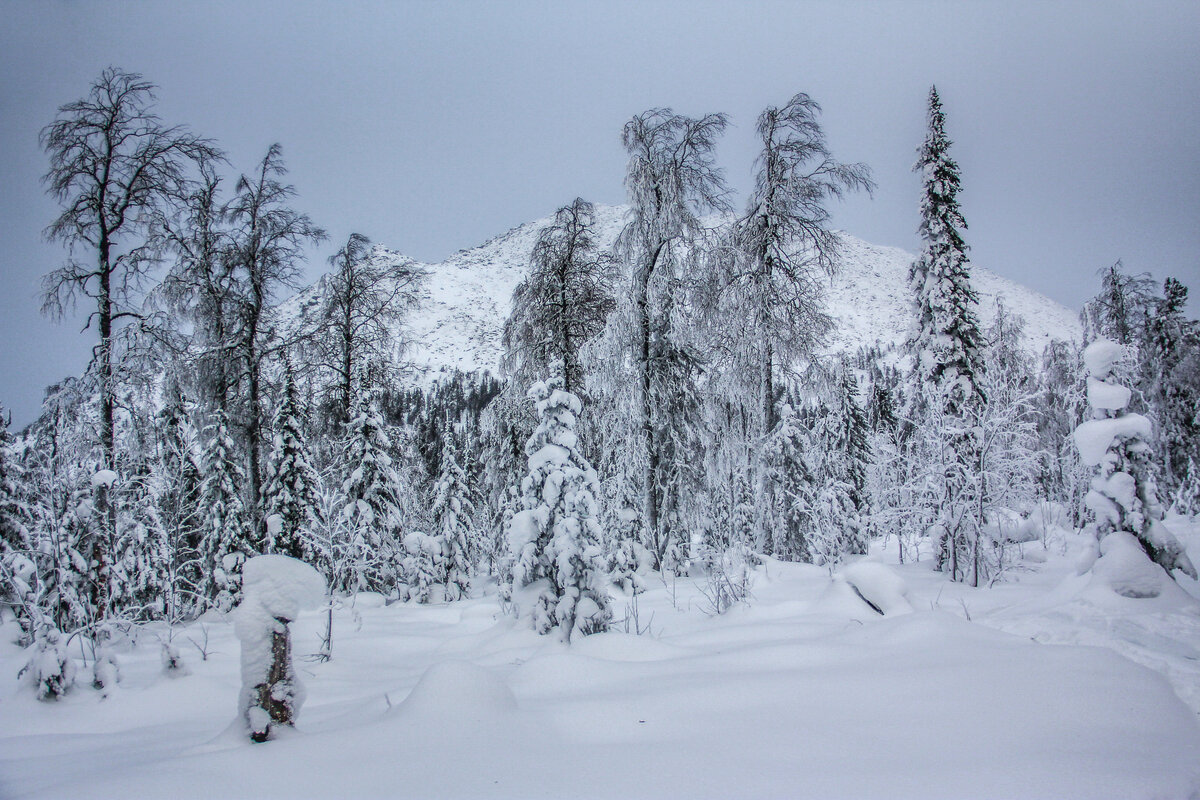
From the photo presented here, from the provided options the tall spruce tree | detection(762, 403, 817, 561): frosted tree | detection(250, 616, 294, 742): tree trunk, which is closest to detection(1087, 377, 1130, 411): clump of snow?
detection(250, 616, 294, 742): tree trunk

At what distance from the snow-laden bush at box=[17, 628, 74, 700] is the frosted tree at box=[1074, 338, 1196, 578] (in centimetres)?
905

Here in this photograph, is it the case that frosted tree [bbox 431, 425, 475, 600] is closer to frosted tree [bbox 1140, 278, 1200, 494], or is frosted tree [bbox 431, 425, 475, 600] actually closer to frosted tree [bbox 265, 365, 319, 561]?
frosted tree [bbox 265, 365, 319, 561]

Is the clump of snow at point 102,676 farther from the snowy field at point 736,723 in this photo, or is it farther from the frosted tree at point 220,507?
the frosted tree at point 220,507

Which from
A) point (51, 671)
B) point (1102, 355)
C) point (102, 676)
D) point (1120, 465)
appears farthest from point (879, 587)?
point (51, 671)

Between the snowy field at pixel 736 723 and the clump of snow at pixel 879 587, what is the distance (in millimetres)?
673

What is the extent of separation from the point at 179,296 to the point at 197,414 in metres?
2.89

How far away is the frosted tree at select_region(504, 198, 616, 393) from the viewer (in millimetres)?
12016

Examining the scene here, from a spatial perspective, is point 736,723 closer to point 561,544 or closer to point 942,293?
point 561,544

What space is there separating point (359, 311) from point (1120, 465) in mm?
13106

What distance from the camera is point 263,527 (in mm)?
12383

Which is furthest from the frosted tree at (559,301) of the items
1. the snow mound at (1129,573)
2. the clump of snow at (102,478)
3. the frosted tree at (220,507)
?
the frosted tree at (220,507)

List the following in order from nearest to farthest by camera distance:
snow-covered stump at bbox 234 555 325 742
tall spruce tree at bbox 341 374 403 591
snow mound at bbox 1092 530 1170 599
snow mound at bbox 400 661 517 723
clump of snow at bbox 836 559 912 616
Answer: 1. snow-covered stump at bbox 234 555 325 742
2. snow mound at bbox 400 661 517 723
3. snow mound at bbox 1092 530 1170 599
4. clump of snow at bbox 836 559 912 616
5. tall spruce tree at bbox 341 374 403 591

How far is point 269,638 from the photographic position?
2.54 m

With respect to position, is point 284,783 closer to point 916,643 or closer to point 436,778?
point 436,778
